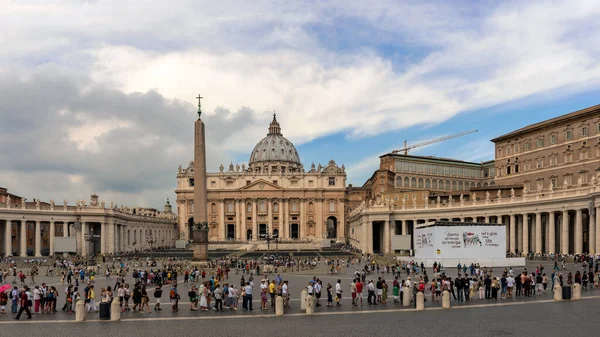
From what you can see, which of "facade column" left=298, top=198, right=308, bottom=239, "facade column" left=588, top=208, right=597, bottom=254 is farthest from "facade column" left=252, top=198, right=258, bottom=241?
"facade column" left=588, top=208, right=597, bottom=254

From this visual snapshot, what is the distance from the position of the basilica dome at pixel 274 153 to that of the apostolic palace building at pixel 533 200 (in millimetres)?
72982

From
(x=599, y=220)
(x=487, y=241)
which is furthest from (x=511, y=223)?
(x=487, y=241)

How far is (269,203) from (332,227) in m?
17.4

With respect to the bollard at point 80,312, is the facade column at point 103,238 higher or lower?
lower

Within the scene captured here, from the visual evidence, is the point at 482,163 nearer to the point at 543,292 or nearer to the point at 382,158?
the point at 382,158

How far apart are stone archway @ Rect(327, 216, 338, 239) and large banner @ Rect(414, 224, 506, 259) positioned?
84620 millimetres

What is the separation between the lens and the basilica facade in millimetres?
123562

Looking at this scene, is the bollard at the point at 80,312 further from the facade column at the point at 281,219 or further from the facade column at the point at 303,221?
the facade column at the point at 303,221

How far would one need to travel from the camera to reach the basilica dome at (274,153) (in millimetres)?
156750

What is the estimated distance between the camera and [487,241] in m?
42.4

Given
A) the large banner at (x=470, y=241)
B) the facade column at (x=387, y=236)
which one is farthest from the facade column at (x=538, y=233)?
the facade column at (x=387, y=236)

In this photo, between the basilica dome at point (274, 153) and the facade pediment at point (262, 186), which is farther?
the basilica dome at point (274, 153)

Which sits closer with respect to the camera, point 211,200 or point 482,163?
point 482,163

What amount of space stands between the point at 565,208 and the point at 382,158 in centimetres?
5584
